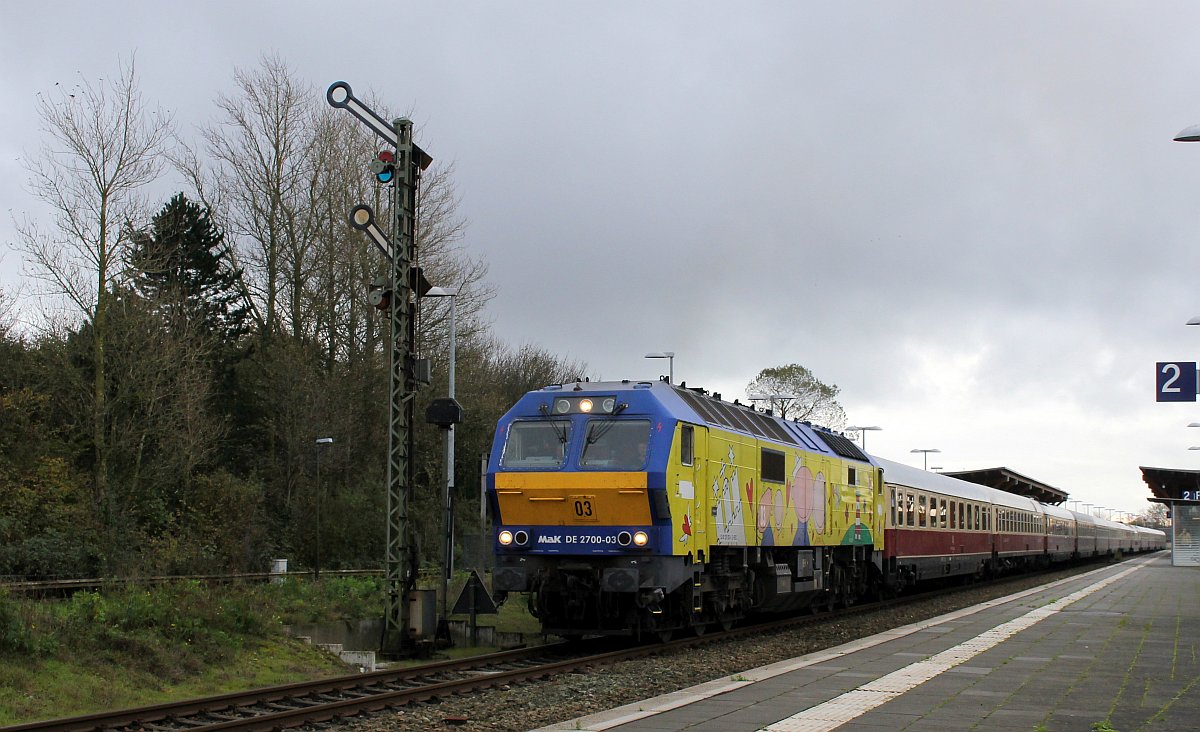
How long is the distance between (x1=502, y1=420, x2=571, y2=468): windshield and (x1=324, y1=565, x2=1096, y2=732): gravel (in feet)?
10.4

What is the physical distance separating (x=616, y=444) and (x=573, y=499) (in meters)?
1.00

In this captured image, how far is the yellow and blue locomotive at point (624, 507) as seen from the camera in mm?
16125

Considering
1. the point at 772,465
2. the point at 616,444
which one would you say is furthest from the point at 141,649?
the point at 772,465

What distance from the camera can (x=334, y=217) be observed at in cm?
3944

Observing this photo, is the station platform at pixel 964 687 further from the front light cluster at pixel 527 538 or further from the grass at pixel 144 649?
the grass at pixel 144 649

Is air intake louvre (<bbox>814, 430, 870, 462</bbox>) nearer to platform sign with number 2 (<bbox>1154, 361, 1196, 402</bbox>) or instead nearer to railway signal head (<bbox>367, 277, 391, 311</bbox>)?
platform sign with number 2 (<bbox>1154, 361, 1196, 402</bbox>)

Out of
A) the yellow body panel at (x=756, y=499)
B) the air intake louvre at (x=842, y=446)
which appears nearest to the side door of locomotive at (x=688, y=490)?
the yellow body panel at (x=756, y=499)

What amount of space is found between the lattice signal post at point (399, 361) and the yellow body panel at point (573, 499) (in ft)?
5.53

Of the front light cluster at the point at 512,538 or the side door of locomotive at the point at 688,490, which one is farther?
the front light cluster at the point at 512,538

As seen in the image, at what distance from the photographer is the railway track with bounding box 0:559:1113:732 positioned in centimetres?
1070

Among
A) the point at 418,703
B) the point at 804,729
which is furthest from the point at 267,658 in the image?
the point at 804,729

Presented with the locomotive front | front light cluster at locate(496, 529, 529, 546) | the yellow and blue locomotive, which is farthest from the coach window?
front light cluster at locate(496, 529, 529, 546)

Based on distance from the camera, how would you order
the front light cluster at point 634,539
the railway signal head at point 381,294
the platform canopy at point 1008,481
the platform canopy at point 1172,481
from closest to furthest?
the front light cluster at point 634,539
the railway signal head at point 381,294
the platform canopy at point 1172,481
the platform canopy at point 1008,481

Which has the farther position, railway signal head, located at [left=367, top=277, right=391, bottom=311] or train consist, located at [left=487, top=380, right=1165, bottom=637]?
railway signal head, located at [left=367, top=277, right=391, bottom=311]
